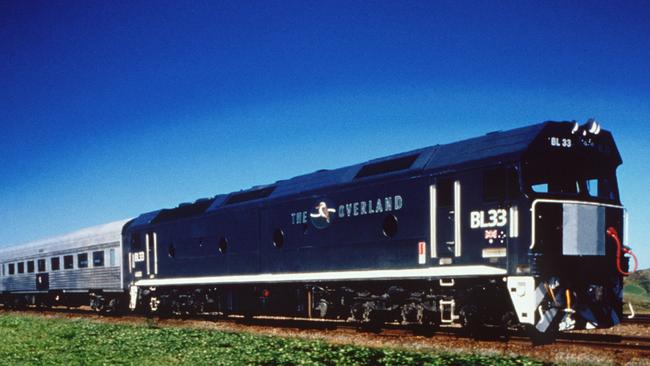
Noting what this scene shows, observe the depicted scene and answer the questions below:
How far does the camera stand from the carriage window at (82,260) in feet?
106

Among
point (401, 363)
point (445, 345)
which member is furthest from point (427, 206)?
point (401, 363)

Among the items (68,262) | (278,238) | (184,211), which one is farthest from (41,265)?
(278,238)

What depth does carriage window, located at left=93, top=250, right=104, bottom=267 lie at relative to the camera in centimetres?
3098

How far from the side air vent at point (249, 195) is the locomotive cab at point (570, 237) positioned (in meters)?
10.3

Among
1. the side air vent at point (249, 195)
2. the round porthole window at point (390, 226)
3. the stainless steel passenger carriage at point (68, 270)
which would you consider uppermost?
the side air vent at point (249, 195)

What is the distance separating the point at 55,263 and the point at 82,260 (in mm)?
3494

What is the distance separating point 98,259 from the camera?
31.3 m

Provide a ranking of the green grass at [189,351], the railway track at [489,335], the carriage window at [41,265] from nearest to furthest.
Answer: the green grass at [189,351] < the railway track at [489,335] < the carriage window at [41,265]

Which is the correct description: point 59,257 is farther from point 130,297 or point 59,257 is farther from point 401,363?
point 401,363

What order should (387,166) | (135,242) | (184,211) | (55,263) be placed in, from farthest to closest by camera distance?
(55,263) → (135,242) → (184,211) → (387,166)

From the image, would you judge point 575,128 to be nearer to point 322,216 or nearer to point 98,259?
point 322,216

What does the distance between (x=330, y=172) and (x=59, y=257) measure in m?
21.3

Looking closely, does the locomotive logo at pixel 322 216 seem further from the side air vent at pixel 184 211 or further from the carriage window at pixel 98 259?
the carriage window at pixel 98 259

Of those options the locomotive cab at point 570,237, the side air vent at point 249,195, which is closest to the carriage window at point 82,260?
the side air vent at point 249,195
